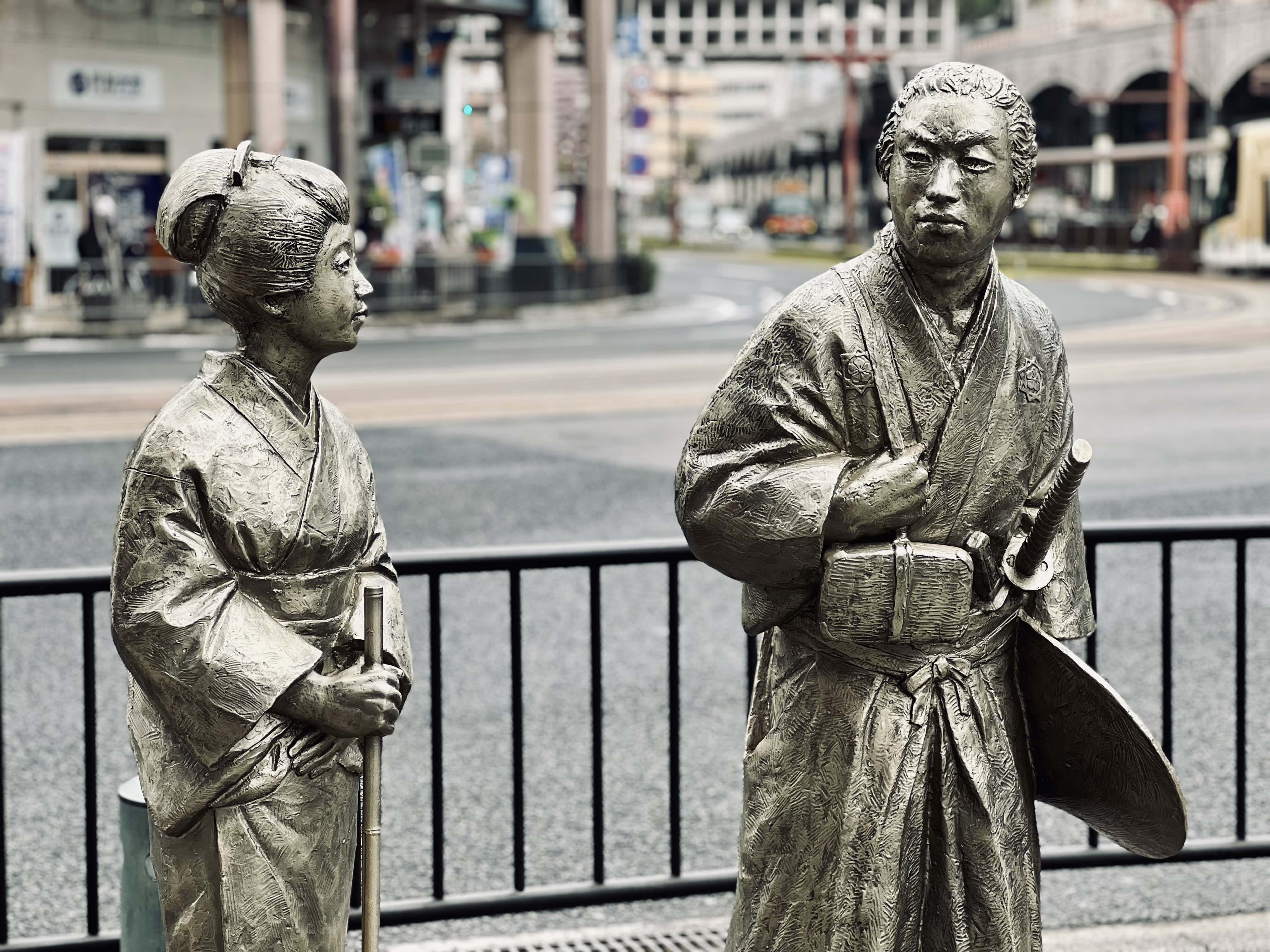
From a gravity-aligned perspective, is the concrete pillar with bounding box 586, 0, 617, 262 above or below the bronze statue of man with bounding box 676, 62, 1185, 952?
above

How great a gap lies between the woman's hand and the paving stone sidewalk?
76.3 inches

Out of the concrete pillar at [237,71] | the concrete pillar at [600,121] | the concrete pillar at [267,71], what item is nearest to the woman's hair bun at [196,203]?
the concrete pillar at [267,71]

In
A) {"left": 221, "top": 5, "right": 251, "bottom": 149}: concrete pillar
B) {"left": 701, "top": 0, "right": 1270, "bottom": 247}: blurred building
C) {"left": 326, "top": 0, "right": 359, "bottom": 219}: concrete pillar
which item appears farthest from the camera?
{"left": 701, "top": 0, "right": 1270, "bottom": 247}: blurred building

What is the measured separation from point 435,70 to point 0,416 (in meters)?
20.0

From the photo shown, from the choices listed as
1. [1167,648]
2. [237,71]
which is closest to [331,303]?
[1167,648]

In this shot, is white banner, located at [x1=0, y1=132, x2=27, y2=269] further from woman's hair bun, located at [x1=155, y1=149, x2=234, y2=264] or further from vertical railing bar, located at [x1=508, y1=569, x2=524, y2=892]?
woman's hair bun, located at [x1=155, y1=149, x2=234, y2=264]

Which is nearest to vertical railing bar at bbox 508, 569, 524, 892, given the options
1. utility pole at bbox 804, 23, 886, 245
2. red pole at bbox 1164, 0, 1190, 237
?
red pole at bbox 1164, 0, 1190, 237

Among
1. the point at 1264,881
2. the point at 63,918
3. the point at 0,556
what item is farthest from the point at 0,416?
the point at 1264,881

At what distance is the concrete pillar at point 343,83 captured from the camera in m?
26.8

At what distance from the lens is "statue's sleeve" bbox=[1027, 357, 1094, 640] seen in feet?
9.51

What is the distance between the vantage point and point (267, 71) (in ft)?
86.2

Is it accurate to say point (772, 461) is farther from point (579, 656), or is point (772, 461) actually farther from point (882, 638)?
point (579, 656)

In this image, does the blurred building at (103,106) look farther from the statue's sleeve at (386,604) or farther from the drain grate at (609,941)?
the statue's sleeve at (386,604)

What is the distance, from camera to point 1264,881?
5.20 meters
